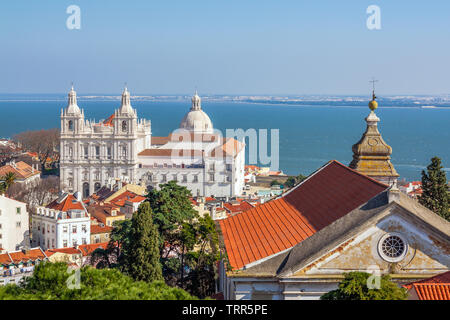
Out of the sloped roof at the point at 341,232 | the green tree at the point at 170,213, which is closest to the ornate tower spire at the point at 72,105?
the green tree at the point at 170,213

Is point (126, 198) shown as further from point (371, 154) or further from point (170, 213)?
point (371, 154)

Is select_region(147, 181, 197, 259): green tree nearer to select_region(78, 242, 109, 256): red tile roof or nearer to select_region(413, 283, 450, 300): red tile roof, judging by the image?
select_region(78, 242, 109, 256): red tile roof

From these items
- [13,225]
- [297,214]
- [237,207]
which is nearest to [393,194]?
[297,214]

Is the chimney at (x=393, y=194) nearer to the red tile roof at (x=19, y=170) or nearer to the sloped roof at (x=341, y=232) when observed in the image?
the sloped roof at (x=341, y=232)

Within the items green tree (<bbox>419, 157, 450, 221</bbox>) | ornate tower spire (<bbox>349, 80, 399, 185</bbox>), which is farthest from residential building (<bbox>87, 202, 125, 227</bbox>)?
ornate tower spire (<bbox>349, 80, 399, 185</bbox>)

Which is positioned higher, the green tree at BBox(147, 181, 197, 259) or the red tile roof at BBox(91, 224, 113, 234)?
the green tree at BBox(147, 181, 197, 259)

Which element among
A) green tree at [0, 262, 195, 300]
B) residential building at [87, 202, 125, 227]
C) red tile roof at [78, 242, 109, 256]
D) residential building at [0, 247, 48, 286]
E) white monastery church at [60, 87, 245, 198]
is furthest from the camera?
white monastery church at [60, 87, 245, 198]

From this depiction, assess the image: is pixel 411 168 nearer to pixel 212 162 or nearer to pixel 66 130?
pixel 212 162

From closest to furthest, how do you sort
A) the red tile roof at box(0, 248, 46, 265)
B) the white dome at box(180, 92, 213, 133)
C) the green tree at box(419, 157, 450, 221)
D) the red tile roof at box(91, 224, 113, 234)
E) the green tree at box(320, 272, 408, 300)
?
the green tree at box(320, 272, 408, 300), the green tree at box(419, 157, 450, 221), the red tile roof at box(0, 248, 46, 265), the red tile roof at box(91, 224, 113, 234), the white dome at box(180, 92, 213, 133)
